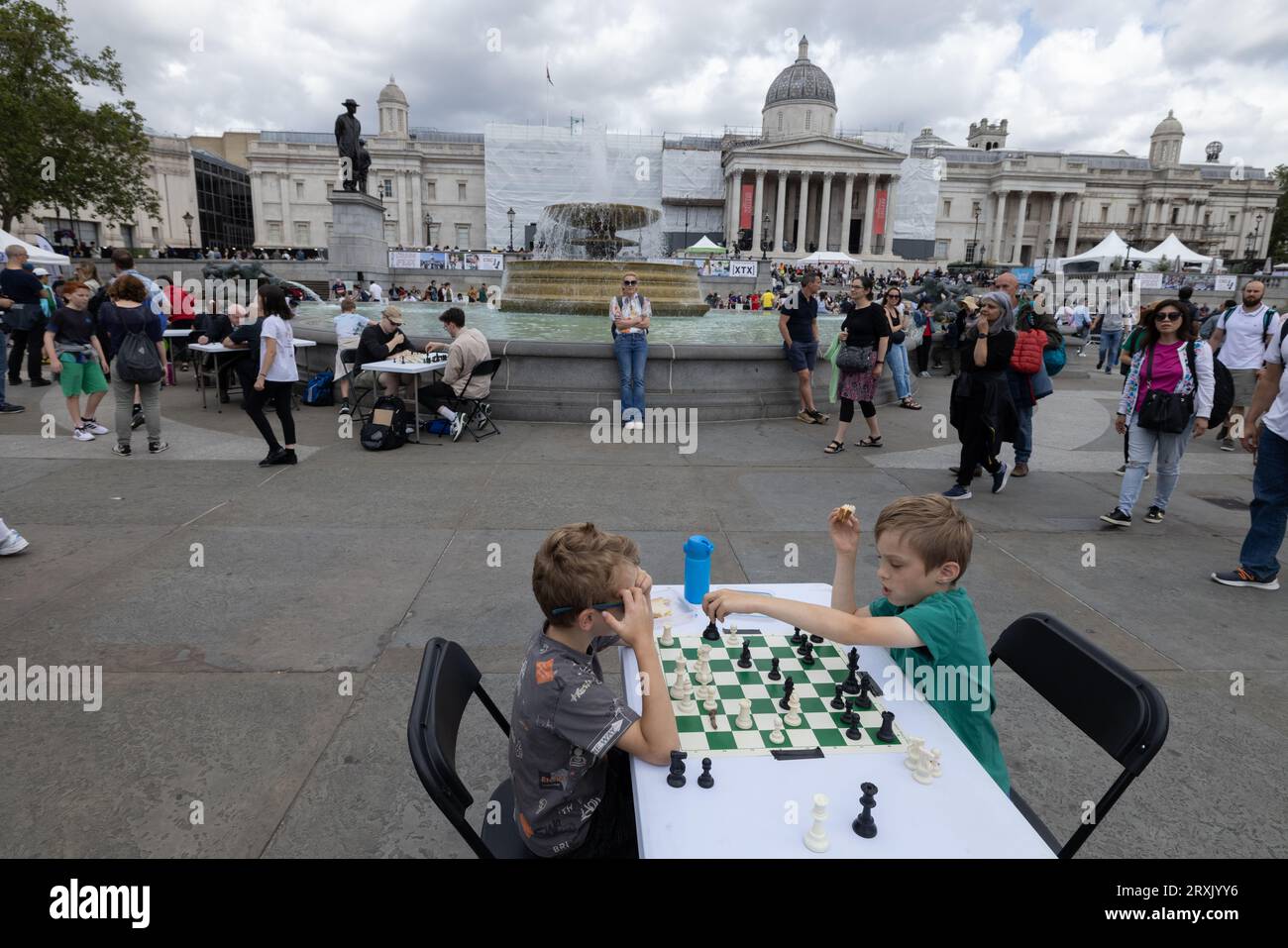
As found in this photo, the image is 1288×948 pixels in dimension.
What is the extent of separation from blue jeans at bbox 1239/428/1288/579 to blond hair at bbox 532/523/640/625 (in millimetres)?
5242

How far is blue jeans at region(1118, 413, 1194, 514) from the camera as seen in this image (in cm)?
633

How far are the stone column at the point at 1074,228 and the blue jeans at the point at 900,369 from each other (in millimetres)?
93366

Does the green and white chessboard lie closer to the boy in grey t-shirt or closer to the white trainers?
the boy in grey t-shirt

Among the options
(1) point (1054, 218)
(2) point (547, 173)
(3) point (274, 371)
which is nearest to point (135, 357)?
(3) point (274, 371)

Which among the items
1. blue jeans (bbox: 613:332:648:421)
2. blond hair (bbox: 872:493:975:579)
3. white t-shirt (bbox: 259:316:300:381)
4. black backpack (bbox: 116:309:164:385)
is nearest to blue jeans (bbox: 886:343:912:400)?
blue jeans (bbox: 613:332:648:421)

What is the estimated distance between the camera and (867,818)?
1614mm

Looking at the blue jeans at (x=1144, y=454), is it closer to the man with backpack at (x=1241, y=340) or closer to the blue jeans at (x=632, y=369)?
the man with backpack at (x=1241, y=340)

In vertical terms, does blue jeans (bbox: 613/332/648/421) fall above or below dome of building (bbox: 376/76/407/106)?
below

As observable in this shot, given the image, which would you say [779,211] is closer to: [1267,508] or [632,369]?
[632,369]

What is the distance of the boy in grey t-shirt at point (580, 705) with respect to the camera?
1.88 metres

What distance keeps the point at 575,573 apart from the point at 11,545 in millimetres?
5381

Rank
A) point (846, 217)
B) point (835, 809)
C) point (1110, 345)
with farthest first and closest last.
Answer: point (846, 217), point (1110, 345), point (835, 809)
